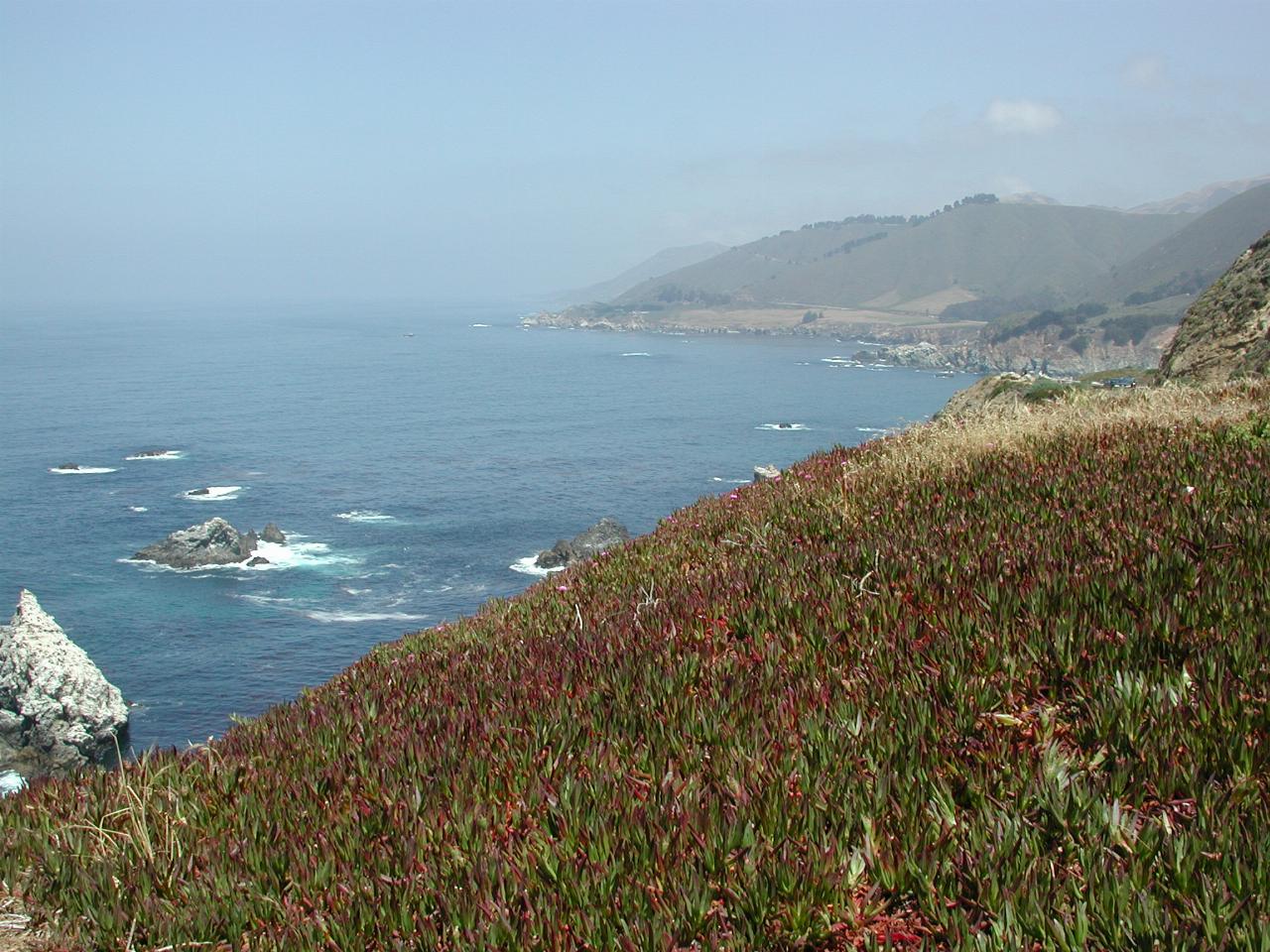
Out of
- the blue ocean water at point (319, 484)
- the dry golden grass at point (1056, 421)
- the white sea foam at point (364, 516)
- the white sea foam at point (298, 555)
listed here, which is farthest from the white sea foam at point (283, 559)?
the dry golden grass at point (1056, 421)

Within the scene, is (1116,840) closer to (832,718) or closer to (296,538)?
(832,718)

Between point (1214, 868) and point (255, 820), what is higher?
point (1214, 868)

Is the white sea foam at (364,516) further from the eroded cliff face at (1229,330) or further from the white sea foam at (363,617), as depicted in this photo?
the eroded cliff face at (1229,330)

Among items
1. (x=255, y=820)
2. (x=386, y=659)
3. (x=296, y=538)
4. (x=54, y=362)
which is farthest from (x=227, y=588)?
(x=54, y=362)

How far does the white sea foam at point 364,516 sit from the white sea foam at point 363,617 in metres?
19.7

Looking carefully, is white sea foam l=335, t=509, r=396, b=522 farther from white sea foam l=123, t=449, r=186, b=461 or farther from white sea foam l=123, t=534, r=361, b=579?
white sea foam l=123, t=449, r=186, b=461

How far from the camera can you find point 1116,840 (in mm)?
3646

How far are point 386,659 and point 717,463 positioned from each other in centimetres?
8756

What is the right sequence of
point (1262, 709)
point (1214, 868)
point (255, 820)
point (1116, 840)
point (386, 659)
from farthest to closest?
point (386, 659), point (255, 820), point (1262, 709), point (1116, 840), point (1214, 868)

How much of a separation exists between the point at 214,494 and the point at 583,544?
33439 mm

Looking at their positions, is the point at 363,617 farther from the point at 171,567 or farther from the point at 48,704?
the point at 48,704

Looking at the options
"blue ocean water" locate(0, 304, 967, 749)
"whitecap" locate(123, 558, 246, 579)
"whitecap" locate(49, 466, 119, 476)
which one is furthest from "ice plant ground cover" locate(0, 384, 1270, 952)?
"whitecap" locate(49, 466, 119, 476)

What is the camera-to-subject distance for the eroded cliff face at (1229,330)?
19016mm

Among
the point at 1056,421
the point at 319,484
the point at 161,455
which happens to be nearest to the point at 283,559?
the point at 319,484
